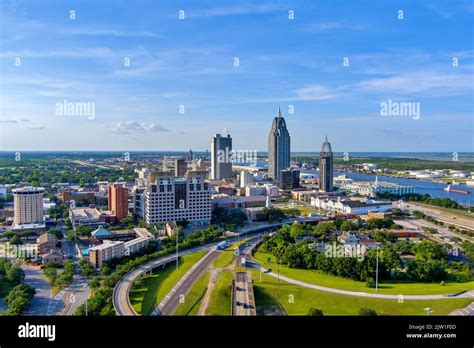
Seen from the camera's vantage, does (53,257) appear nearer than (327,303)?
No

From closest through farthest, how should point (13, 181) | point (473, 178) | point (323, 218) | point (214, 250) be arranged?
1. point (214, 250)
2. point (323, 218)
3. point (13, 181)
4. point (473, 178)

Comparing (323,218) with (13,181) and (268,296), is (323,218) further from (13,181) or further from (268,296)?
(13,181)

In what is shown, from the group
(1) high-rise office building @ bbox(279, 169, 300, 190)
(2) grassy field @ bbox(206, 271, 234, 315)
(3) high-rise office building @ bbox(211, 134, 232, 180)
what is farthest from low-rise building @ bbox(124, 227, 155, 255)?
(3) high-rise office building @ bbox(211, 134, 232, 180)

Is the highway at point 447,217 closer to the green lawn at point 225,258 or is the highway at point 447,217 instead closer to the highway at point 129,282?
the green lawn at point 225,258

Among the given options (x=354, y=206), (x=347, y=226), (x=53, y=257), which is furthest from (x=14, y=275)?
(x=354, y=206)

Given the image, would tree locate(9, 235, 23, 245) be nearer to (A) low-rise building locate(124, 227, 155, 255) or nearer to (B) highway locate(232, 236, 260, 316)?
(A) low-rise building locate(124, 227, 155, 255)

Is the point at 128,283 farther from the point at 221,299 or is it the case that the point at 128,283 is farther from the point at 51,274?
the point at 221,299
